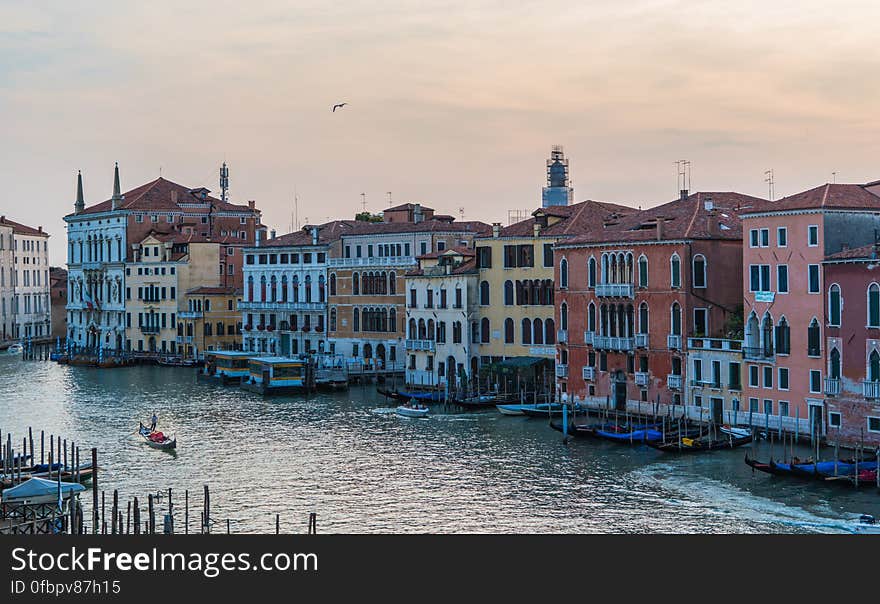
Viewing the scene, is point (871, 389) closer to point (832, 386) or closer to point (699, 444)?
point (832, 386)

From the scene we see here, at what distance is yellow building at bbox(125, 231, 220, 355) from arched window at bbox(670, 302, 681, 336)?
36086 millimetres

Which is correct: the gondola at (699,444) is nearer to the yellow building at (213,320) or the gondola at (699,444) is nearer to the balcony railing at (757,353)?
the balcony railing at (757,353)

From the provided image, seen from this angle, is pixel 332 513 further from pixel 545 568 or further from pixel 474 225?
pixel 474 225

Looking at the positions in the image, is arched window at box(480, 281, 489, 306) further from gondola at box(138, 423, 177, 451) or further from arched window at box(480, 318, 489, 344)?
gondola at box(138, 423, 177, 451)

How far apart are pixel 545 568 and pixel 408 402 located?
29508 millimetres

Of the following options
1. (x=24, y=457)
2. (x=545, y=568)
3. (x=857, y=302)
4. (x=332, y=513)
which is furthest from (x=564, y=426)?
(x=545, y=568)

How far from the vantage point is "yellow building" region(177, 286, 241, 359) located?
66188 millimetres

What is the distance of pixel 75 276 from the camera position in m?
76.8

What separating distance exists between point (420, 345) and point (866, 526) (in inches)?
1075

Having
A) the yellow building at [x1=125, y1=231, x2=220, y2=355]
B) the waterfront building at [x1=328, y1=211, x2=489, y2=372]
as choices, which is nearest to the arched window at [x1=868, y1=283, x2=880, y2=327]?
the waterfront building at [x1=328, y1=211, x2=489, y2=372]

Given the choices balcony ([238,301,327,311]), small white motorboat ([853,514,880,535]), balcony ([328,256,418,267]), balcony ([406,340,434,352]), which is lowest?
small white motorboat ([853,514,880,535])

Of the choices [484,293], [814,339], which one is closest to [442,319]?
[484,293]

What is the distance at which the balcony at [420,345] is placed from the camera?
157ft

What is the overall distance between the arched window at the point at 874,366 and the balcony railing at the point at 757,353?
334 centimetres
